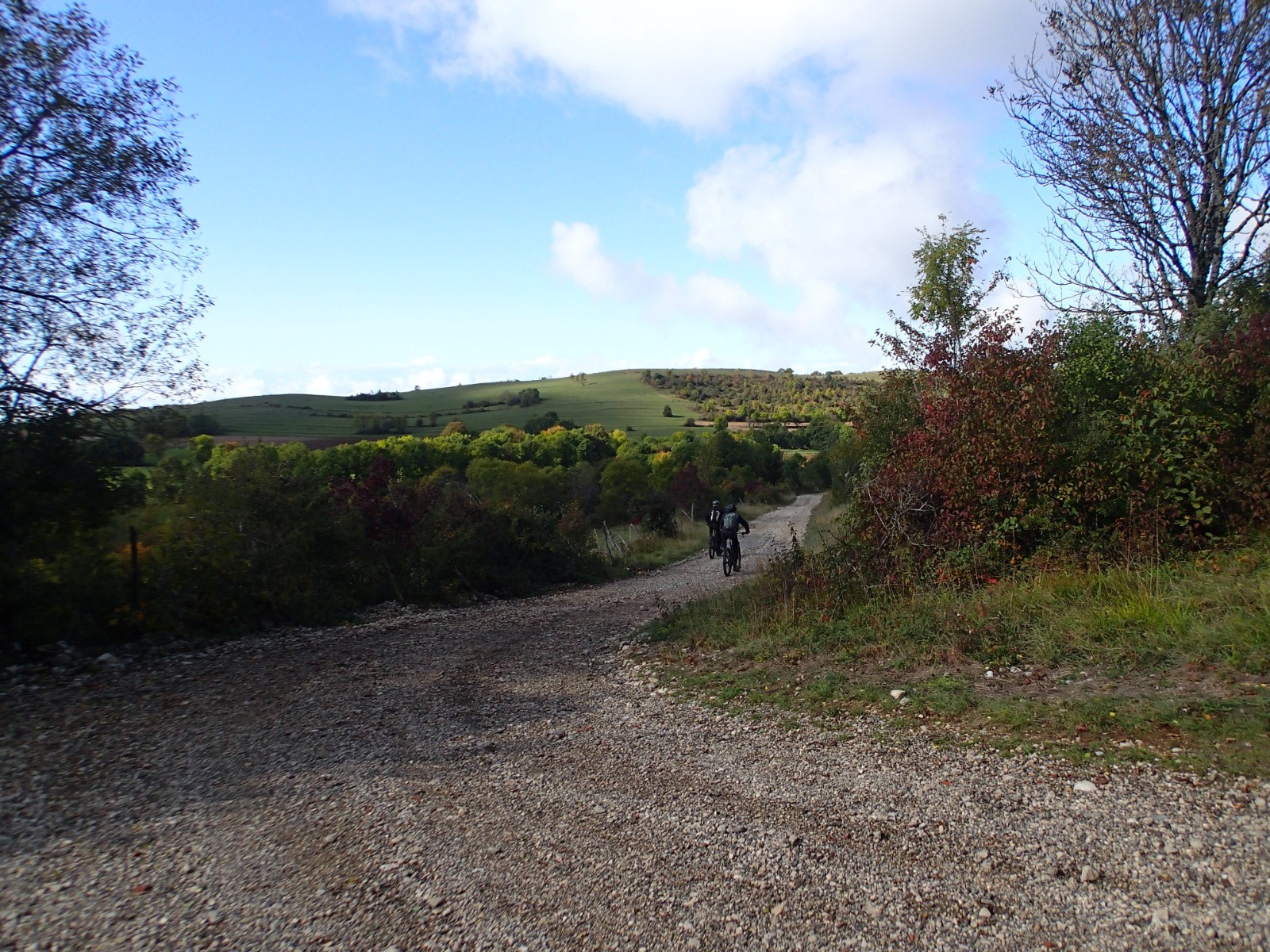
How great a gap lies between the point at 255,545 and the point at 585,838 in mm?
9099

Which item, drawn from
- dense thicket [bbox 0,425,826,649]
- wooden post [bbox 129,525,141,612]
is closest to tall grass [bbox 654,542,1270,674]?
dense thicket [bbox 0,425,826,649]

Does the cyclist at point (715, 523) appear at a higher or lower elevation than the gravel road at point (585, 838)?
lower

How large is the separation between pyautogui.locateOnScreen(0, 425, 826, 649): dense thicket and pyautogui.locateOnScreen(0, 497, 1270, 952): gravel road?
2996 mm

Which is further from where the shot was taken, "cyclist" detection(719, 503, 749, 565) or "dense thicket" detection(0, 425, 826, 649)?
"cyclist" detection(719, 503, 749, 565)

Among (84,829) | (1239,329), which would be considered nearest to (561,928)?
(84,829)

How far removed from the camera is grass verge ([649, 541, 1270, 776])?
5391 mm

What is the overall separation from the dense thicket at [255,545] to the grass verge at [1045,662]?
20.0 feet

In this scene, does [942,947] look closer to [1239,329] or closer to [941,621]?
[941,621]

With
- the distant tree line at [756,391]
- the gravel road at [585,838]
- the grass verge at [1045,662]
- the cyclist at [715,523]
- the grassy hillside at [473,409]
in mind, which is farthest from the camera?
the distant tree line at [756,391]

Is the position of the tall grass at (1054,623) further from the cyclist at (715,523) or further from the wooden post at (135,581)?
the cyclist at (715,523)

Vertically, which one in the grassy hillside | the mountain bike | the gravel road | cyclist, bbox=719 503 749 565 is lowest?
the mountain bike

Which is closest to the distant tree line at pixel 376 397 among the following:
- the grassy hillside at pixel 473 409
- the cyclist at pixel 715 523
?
the grassy hillside at pixel 473 409

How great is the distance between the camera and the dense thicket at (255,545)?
9.80 meters

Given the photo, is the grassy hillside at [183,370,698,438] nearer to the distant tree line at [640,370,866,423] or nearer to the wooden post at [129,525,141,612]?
the distant tree line at [640,370,866,423]
